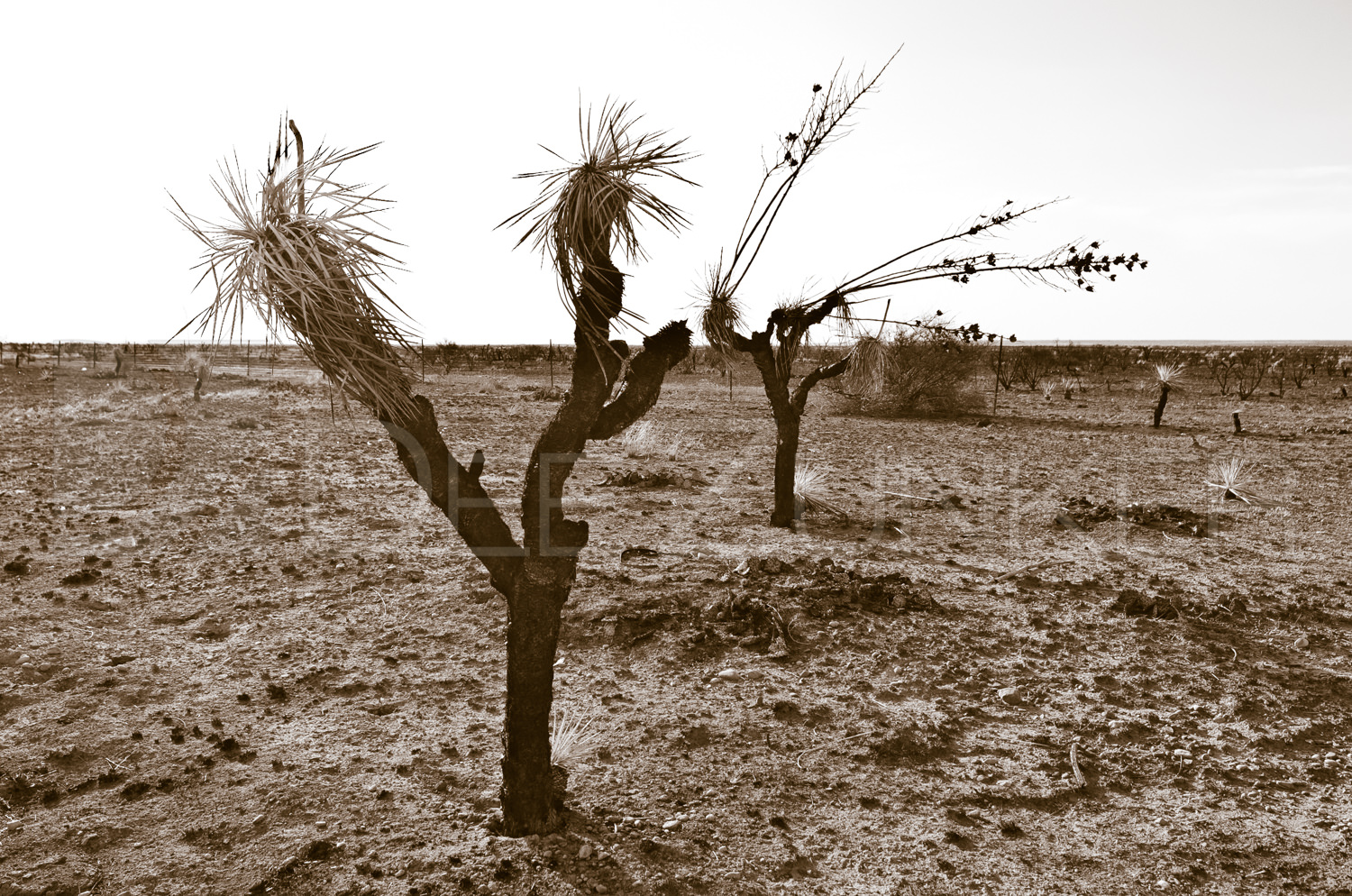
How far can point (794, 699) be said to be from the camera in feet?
18.5

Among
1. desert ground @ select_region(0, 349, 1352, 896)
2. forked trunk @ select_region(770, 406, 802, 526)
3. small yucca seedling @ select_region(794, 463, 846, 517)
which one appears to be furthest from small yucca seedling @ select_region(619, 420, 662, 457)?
forked trunk @ select_region(770, 406, 802, 526)

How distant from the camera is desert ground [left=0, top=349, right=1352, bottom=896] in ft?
13.0

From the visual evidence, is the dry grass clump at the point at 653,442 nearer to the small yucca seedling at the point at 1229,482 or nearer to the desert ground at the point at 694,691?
the desert ground at the point at 694,691

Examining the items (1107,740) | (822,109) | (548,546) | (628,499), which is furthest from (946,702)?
(628,499)

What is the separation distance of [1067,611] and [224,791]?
6458mm

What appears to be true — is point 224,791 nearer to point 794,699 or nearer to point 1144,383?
point 794,699

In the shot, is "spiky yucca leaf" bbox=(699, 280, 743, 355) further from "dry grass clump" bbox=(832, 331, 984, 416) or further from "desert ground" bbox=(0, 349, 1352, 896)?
"dry grass clump" bbox=(832, 331, 984, 416)

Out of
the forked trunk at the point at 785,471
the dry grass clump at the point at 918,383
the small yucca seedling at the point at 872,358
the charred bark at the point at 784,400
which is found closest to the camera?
the charred bark at the point at 784,400

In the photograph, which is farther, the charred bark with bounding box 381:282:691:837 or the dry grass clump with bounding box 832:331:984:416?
the dry grass clump with bounding box 832:331:984:416

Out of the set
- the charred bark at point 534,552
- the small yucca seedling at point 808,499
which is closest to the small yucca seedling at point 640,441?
the small yucca seedling at point 808,499

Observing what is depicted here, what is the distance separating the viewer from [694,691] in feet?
18.9

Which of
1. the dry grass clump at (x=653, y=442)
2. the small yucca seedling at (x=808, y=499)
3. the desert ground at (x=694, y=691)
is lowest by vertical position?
the desert ground at (x=694, y=691)

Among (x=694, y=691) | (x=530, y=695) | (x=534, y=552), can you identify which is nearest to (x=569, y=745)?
(x=530, y=695)

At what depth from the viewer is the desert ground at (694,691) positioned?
395 cm
